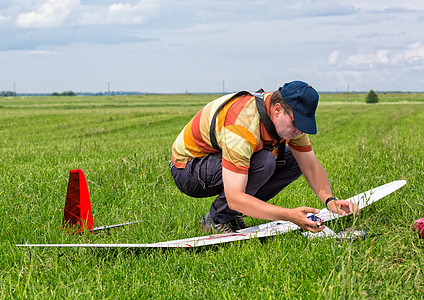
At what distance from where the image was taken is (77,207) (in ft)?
12.6

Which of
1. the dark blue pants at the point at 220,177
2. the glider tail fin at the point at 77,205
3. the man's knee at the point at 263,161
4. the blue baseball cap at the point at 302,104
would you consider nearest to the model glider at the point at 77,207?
the glider tail fin at the point at 77,205

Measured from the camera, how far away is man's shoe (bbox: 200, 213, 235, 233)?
384 centimetres

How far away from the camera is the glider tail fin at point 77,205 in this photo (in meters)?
3.79

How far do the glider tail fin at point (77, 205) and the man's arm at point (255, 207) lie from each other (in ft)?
4.69

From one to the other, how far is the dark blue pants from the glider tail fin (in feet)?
2.90

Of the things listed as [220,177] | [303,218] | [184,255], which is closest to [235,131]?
[220,177]

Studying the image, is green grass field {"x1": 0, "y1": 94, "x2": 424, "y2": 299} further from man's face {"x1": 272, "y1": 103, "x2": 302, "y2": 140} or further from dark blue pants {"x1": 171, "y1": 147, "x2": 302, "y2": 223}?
man's face {"x1": 272, "y1": 103, "x2": 302, "y2": 140}

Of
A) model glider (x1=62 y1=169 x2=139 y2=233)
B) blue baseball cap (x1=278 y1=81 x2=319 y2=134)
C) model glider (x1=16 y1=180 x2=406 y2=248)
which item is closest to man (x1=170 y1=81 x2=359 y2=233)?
blue baseball cap (x1=278 y1=81 x2=319 y2=134)

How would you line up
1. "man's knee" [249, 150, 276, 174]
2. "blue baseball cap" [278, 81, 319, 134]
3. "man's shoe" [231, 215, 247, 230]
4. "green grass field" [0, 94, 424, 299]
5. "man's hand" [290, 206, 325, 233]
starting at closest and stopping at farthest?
"green grass field" [0, 94, 424, 299] < "man's hand" [290, 206, 325, 233] < "blue baseball cap" [278, 81, 319, 134] < "man's knee" [249, 150, 276, 174] < "man's shoe" [231, 215, 247, 230]

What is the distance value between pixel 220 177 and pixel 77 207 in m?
1.37

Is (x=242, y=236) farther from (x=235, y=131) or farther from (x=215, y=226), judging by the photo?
(x=235, y=131)

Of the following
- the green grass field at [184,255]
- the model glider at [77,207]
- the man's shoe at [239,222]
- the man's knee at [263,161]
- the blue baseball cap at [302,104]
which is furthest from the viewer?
the man's shoe at [239,222]

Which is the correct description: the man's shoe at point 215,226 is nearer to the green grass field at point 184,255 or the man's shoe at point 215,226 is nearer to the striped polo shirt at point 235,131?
the green grass field at point 184,255

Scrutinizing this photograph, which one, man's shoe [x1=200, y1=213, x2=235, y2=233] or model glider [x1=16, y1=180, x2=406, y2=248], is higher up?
model glider [x1=16, y1=180, x2=406, y2=248]
